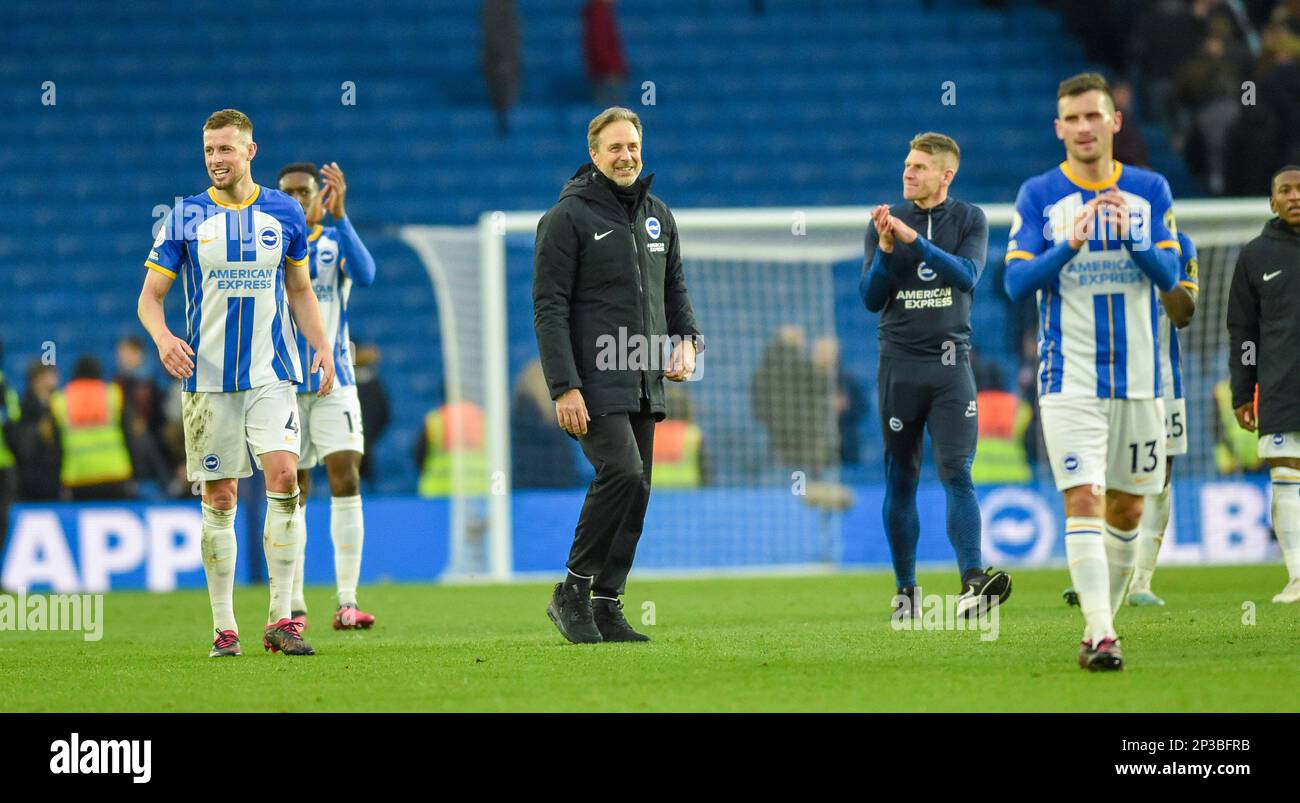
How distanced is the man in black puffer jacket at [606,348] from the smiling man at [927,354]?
1402mm

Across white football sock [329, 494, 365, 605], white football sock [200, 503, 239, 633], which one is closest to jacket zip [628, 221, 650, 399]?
white football sock [200, 503, 239, 633]

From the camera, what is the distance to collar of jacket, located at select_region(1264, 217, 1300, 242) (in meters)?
9.42

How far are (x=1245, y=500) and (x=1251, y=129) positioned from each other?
4.91 meters

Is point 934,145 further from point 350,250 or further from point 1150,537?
point 350,250

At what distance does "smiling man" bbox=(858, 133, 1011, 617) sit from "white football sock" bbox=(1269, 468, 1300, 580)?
5.67 feet

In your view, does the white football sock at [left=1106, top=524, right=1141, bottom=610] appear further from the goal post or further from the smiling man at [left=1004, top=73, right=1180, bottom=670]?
the goal post

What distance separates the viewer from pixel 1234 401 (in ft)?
31.2

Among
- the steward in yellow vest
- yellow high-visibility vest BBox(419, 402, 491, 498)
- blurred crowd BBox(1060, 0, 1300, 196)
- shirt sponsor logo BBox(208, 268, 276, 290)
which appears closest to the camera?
shirt sponsor logo BBox(208, 268, 276, 290)

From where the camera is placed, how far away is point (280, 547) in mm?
7695

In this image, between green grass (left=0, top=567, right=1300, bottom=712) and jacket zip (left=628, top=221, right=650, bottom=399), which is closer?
green grass (left=0, top=567, right=1300, bottom=712)

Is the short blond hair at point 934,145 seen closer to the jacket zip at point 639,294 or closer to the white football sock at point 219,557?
the jacket zip at point 639,294

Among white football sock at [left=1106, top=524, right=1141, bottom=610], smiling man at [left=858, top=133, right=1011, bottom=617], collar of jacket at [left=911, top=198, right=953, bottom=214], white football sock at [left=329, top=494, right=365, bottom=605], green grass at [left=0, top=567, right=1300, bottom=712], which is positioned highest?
collar of jacket at [left=911, top=198, right=953, bottom=214]
